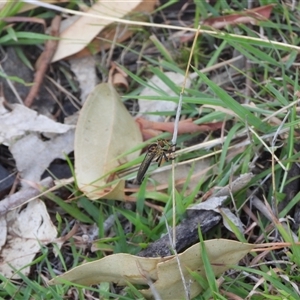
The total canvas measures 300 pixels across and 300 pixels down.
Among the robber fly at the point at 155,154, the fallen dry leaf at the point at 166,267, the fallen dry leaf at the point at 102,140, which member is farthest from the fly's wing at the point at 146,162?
the fallen dry leaf at the point at 166,267

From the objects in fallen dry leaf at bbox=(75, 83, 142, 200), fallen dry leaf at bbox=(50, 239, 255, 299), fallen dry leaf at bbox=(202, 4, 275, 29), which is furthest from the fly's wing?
fallen dry leaf at bbox=(202, 4, 275, 29)

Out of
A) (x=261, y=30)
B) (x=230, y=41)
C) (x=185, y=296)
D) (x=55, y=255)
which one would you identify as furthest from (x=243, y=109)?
(x=55, y=255)

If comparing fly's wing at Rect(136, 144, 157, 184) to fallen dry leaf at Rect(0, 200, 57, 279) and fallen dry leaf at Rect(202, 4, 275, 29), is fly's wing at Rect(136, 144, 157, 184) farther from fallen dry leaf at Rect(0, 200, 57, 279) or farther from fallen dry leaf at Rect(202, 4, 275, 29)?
fallen dry leaf at Rect(202, 4, 275, 29)

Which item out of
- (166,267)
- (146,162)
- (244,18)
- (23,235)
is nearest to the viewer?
(166,267)

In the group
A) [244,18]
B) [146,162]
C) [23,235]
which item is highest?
Result: [244,18]

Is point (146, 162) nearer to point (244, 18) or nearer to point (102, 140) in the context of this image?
point (102, 140)

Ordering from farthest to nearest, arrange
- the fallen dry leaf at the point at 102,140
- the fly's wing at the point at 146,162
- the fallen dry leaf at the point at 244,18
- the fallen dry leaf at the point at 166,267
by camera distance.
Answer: the fallen dry leaf at the point at 244,18
the fallen dry leaf at the point at 102,140
the fly's wing at the point at 146,162
the fallen dry leaf at the point at 166,267

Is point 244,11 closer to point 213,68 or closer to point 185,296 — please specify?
point 213,68

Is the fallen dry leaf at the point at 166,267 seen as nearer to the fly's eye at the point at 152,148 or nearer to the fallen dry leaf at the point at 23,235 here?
the fallen dry leaf at the point at 23,235

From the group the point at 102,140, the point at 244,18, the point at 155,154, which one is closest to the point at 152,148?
the point at 155,154
